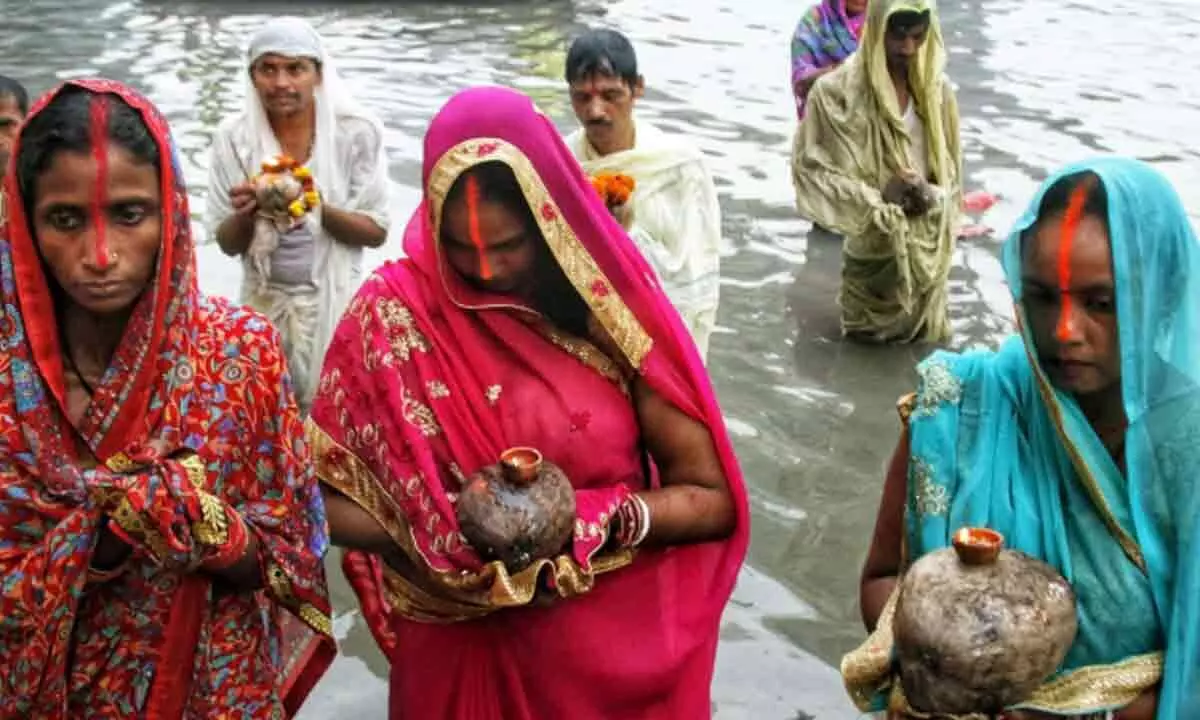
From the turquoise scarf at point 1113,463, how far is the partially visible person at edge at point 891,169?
182 inches

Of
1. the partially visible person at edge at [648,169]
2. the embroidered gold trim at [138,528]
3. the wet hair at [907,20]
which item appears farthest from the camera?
the wet hair at [907,20]

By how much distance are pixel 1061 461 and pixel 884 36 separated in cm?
486

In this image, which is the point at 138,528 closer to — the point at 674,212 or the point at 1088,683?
the point at 1088,683

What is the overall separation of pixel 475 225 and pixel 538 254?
0.16 meters

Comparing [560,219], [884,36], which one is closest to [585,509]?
[560,219]

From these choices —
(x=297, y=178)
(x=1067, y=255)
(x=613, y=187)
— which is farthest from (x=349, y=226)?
(x=1067, y=255)

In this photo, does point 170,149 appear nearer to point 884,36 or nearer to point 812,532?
point 812,532

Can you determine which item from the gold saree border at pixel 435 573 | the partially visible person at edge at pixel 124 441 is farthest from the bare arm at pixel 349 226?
the partially visible person at edge at pixel 124 441

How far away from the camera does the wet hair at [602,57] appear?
5234 mm

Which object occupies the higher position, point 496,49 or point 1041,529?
point 1041,529

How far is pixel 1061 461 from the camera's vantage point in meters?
2.63

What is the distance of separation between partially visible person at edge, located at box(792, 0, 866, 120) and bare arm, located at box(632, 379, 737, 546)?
610 centimetres

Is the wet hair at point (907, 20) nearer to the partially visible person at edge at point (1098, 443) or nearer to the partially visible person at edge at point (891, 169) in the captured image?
the partially visible person at edge at point (891, 169)

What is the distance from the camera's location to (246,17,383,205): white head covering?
539 centimetres
